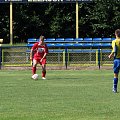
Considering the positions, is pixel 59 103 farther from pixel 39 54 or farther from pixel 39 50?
pixel 39 54

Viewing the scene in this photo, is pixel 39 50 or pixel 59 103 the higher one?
pixel 39 50

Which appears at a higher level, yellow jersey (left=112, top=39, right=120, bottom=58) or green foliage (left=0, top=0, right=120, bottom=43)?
green foliage (left=0, top=0, right=120, bottom=43)

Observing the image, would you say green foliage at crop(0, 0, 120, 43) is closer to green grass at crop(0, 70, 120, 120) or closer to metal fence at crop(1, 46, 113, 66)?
metal fence at crop(1, 46, 113, 66)

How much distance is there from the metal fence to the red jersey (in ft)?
35.1

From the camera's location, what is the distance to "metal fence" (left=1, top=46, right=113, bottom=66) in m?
34.8

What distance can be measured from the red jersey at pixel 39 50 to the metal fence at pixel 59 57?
35.1 feet

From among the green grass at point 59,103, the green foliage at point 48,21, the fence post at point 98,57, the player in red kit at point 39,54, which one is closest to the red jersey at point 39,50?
the player in red kit at point 39,54

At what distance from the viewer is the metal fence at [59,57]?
34.8 metres

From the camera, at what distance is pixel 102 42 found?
4225 cm

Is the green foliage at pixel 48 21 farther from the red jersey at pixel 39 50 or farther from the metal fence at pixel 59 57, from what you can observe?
the red jersey at pixel 39 50

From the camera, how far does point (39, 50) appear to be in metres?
23.8

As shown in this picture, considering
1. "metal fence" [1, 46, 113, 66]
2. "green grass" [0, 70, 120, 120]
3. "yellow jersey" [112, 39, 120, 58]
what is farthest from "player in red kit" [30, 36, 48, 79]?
"metal fence" [1, 46, 113, 66]

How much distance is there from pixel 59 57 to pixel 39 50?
1179 centimetres

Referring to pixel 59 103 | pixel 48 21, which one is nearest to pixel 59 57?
pixel 48 21
